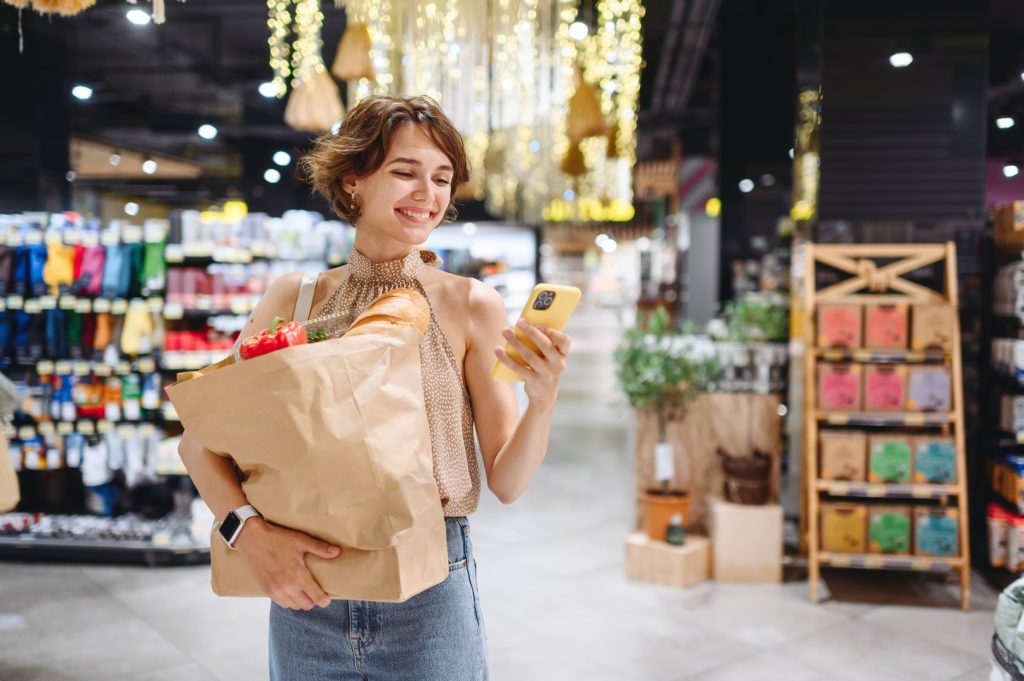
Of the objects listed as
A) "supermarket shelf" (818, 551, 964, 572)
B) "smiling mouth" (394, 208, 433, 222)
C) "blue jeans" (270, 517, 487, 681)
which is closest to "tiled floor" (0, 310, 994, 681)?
"supermarket shelf" (818, 551, 964, 572)

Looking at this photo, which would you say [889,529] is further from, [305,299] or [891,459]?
[305,299]

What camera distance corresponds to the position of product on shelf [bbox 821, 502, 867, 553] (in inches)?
161

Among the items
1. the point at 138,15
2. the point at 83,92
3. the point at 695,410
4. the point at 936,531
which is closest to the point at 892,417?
the point at 936,531

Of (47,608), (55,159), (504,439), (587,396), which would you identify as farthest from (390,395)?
(587,396)

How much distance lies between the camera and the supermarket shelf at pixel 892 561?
13.1 feet

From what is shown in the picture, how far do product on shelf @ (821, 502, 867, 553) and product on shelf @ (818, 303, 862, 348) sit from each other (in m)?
0.80

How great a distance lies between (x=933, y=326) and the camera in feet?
13.3

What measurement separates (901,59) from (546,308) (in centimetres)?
422

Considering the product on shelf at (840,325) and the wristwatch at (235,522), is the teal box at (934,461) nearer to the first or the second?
the product on shelf at (840,325)

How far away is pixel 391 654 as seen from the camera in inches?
47.6

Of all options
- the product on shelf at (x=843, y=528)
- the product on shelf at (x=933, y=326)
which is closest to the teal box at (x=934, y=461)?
the product on shelf at (x=843, y=528)

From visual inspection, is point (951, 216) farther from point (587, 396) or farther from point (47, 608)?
point (587, 396)

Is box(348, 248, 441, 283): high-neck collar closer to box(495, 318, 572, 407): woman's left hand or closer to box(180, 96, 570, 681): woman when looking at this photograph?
box(180, 96, 570, 681): woman

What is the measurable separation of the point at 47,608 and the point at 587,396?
810cm
